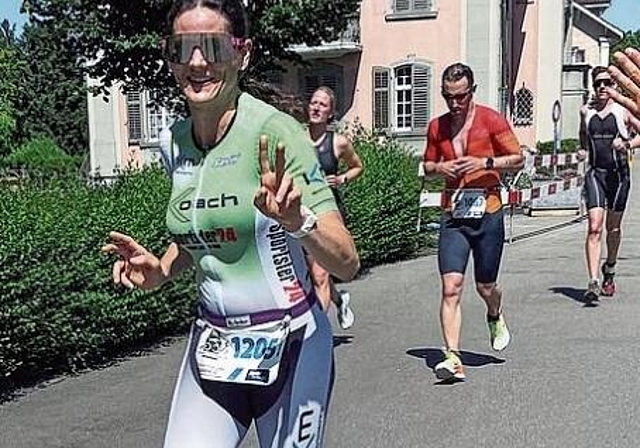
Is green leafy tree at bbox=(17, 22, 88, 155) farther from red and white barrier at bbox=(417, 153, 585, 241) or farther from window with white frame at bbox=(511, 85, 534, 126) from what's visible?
red and white barrier at bbox=(417, 153, 585, 241)

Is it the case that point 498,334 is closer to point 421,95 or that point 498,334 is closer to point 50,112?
point 421,95

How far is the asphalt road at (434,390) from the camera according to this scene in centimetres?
566

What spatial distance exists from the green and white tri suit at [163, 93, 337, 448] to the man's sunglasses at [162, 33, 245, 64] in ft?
0.53

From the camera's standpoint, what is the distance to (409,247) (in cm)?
1333

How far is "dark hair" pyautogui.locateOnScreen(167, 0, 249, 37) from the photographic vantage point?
3082mm

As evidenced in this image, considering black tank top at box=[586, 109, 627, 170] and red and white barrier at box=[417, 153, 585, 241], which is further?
red and white barrier at box=[417, 153, 585, 241]

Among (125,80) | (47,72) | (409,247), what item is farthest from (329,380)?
(47,72)

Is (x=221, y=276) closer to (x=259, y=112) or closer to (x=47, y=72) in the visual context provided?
(x=259, y=112)

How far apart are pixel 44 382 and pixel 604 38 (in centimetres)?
5553

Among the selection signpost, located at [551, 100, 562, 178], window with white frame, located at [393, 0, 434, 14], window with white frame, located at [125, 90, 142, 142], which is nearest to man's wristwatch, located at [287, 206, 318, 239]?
signpost, located at [551, 100, 562, 178]

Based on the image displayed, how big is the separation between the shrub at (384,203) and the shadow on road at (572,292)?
2349mm

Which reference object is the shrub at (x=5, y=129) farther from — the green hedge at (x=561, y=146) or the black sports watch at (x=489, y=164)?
the black sports watch at (x=489, y=164)

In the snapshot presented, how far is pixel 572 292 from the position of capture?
1037cm

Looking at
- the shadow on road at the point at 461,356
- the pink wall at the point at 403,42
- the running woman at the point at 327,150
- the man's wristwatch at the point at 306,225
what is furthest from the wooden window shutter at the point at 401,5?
the man's wristwatch at the point at 306,225
